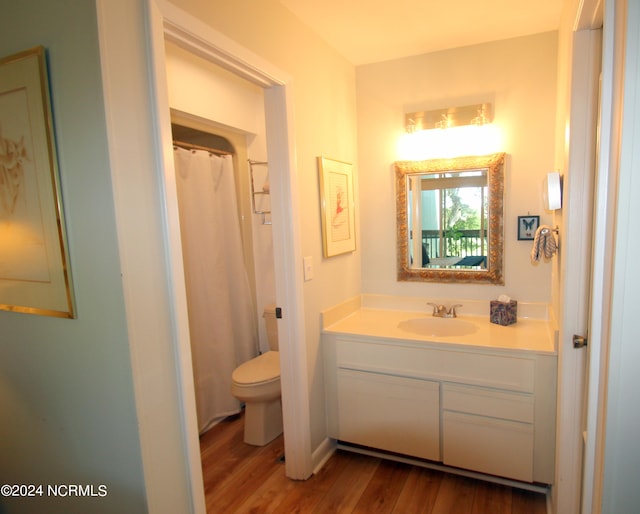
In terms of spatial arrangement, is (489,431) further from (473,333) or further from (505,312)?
(505,312)

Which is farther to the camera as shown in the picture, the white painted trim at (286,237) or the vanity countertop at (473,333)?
the vanity countertop at (473,333)

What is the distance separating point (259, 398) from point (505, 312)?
153 centimetres

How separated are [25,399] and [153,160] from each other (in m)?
1.03

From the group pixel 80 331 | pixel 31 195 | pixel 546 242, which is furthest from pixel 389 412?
pixel 31 195

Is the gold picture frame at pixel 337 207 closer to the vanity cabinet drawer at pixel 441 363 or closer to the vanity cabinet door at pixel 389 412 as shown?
the vanity cabinet drawer at pixel 441 363

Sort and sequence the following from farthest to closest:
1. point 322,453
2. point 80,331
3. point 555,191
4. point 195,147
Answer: point 195,147
point 322,453
point 555,191
point 80,331

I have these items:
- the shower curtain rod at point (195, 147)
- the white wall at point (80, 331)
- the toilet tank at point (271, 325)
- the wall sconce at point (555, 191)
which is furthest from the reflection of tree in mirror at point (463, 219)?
the white wall at point (80, 331)

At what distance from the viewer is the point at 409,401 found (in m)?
2.09

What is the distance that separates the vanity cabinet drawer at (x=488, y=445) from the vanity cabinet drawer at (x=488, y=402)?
29 millimetres

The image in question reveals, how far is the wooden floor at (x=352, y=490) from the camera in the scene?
1896 mm

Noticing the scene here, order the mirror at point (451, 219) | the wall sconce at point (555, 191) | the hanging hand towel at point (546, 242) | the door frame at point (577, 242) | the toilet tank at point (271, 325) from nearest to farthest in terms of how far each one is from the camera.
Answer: the door frame at point (577, 242), the wall sconce at point (555, 191), the hanging hand towel at point (546, 242), the mirror at point (451, 219), the toilet tank at point (271, 325)

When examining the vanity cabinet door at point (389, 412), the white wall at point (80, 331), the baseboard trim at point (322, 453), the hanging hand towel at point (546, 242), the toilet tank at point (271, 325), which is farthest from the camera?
the toilet tank at point (271, 325)

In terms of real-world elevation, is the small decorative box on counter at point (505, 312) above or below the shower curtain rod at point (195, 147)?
below

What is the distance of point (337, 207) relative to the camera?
2371mm
